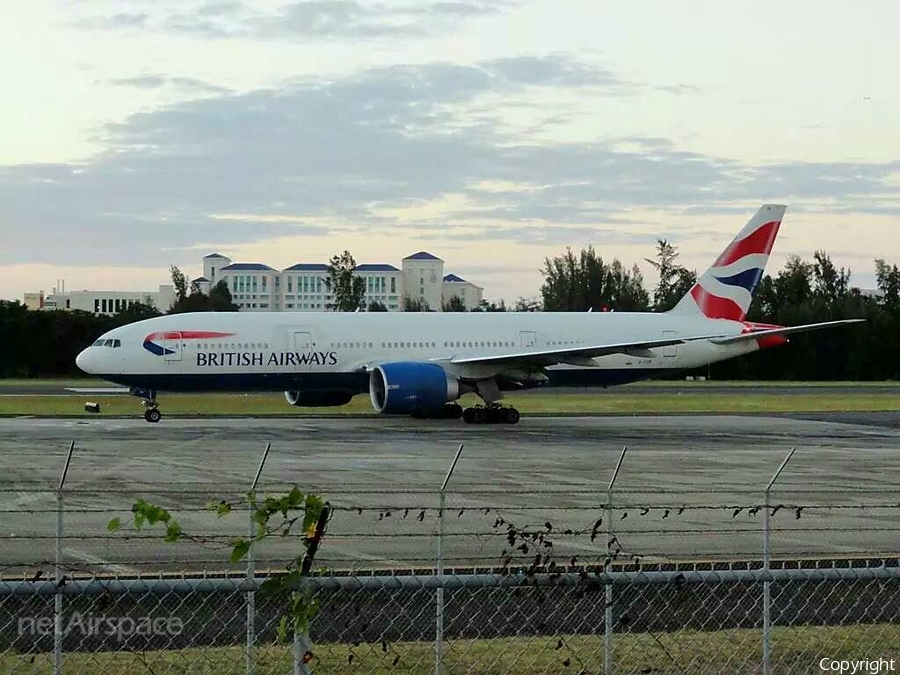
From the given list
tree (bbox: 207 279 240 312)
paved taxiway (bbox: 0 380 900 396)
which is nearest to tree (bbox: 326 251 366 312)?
tree (bbox: 207 279 240 312)

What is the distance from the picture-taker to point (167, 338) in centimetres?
3562

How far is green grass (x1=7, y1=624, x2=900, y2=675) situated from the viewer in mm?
8734

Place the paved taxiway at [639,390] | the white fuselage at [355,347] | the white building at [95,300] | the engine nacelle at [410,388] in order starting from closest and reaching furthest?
the engine nacelle at [410,388] < the white fuselage at [355,347] < the paved taxiway at [639,390] < the white building at [95,300]

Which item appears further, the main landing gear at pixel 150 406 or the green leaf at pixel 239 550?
the main landing gear at pixel 150 406

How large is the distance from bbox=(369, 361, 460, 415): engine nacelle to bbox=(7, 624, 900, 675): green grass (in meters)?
24.3

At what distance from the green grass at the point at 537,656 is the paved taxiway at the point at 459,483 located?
32.9 inches

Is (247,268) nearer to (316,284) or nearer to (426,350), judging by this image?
(316,284)

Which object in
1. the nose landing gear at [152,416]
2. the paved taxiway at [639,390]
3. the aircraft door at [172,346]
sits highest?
the aircraft door at [172,346]

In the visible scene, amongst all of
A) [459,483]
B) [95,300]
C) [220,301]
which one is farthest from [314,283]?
[459,483]

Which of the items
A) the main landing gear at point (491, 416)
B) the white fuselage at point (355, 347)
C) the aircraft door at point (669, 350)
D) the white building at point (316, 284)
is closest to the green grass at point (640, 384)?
the aircraft door at point (669, 350)

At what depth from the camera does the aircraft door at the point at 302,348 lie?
3659 cm

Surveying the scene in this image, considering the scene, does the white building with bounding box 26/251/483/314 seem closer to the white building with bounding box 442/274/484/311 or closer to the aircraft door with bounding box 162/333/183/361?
the white building with bounding box 442/274/484/311

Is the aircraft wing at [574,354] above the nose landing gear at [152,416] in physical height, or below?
above

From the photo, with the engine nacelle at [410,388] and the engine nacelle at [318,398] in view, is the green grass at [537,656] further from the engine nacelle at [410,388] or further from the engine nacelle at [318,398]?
the engine nacelle at [318,398]
